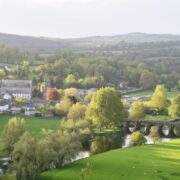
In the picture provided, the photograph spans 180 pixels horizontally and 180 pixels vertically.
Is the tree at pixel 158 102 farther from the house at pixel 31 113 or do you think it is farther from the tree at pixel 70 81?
the tree at pixel 70 81

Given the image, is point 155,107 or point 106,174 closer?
point 106,174

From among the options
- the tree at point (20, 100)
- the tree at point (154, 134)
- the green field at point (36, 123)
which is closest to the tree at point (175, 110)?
the tree at point (154, 134)

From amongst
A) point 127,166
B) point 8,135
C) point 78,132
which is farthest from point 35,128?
point 127,166

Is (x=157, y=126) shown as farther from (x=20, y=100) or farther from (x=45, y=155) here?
(x=45, y=155)

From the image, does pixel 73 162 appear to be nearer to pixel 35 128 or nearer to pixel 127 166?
pixel 127 166

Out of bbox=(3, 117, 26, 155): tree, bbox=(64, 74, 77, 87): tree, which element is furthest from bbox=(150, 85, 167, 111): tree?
bbox=(3, 117, 26, 155): tree
